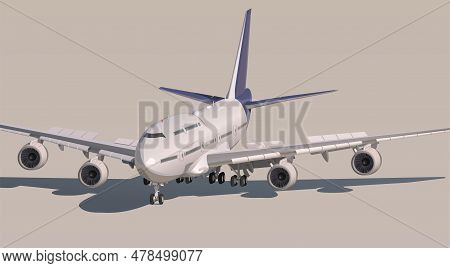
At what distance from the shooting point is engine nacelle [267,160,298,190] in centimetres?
4459

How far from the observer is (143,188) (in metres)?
49.2

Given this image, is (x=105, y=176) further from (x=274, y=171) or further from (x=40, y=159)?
(x=274, y=171)

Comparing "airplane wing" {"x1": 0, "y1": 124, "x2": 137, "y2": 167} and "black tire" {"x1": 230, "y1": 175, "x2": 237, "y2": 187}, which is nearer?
"airplane wing" {"x1": 0, "y1": 124, "x2": 137, "y2": 167}

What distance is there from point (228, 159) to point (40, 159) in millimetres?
12025

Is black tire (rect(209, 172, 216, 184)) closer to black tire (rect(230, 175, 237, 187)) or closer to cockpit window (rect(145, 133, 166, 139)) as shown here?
black tire (rect(230, 175, 237, 187))

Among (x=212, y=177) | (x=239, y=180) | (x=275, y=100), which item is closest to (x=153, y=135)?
(x=239, y=180)

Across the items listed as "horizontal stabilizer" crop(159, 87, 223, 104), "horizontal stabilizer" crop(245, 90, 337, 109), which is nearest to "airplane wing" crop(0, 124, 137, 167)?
"horizontal stabilizer" crop(159, 87, 223, 104)

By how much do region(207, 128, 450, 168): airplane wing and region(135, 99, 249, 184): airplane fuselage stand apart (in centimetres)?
144

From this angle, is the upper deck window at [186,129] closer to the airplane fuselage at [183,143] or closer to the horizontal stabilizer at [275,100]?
the airplane fuselage at [183,143]

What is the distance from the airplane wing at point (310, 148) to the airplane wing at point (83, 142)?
16.9 ft

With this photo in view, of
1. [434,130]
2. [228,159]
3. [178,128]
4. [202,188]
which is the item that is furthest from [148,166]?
[434,130]

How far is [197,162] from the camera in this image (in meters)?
44.7

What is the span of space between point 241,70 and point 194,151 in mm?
15343

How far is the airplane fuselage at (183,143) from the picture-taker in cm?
4047
